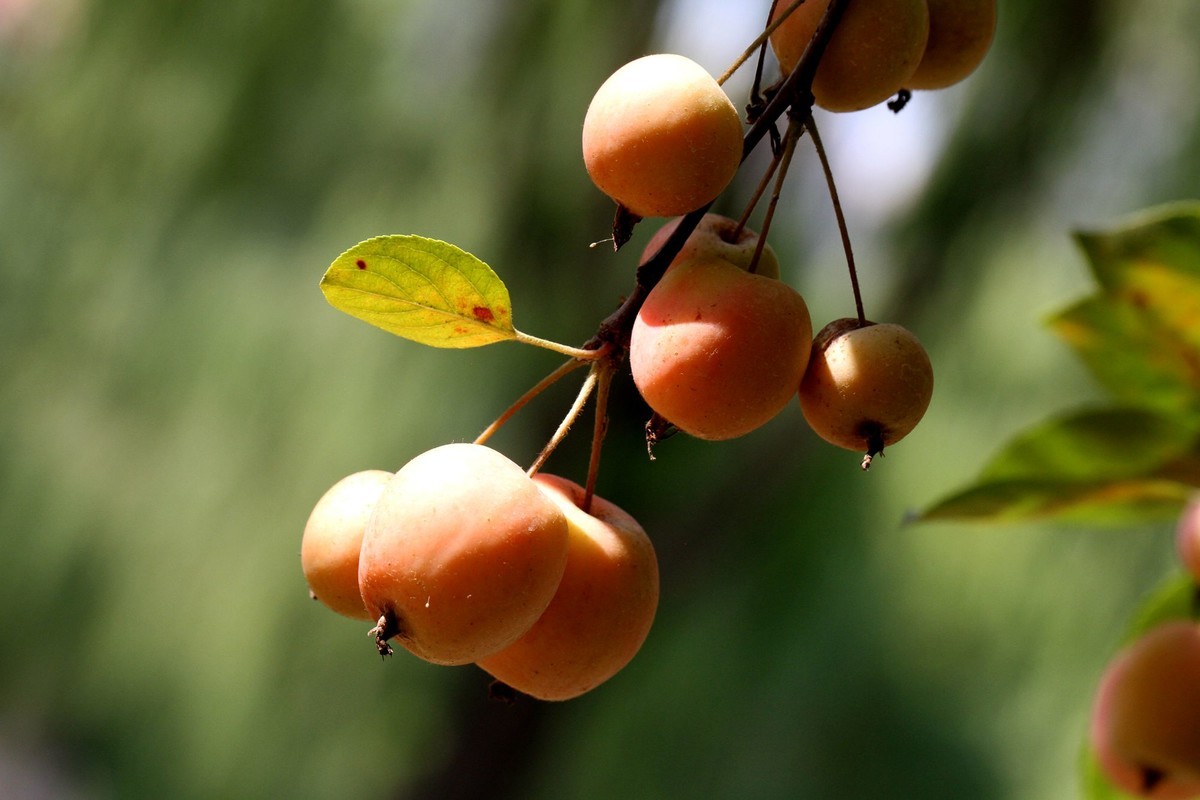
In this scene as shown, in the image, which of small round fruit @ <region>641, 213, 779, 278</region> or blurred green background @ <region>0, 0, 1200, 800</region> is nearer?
small round fruit @ <region>641, 213, 779, 278</region>

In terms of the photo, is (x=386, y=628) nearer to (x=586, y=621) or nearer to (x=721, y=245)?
(x=586, y=621)

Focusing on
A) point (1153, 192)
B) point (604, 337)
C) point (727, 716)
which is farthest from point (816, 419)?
point (727, 716)

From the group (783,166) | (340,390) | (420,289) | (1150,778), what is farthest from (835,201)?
(340,390)

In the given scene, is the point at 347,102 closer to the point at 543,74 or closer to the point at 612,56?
the point at 543,74

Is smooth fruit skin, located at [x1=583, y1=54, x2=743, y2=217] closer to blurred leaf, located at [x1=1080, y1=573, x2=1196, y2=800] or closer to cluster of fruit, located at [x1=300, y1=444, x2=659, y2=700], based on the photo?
cluster of fruit, located at [x1=300, y1=444, x2=659, y2=700]

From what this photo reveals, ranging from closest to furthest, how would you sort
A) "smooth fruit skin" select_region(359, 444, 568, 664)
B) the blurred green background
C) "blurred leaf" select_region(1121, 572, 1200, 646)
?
"smooth fruit skin" select_region(359, 444, 568, 664) < "blurred leaf" select_region(1121, 572, 1200, 646) < the blurred green background

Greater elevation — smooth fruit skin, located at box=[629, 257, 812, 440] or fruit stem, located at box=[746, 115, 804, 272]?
fruit stem, located at box=[746, 115, 804, 272]

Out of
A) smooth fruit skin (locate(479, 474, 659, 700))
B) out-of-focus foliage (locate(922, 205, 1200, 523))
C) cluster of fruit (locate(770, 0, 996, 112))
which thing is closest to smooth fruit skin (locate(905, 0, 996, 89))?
cluster of fruit (locate(770, 0, 996, 112))
